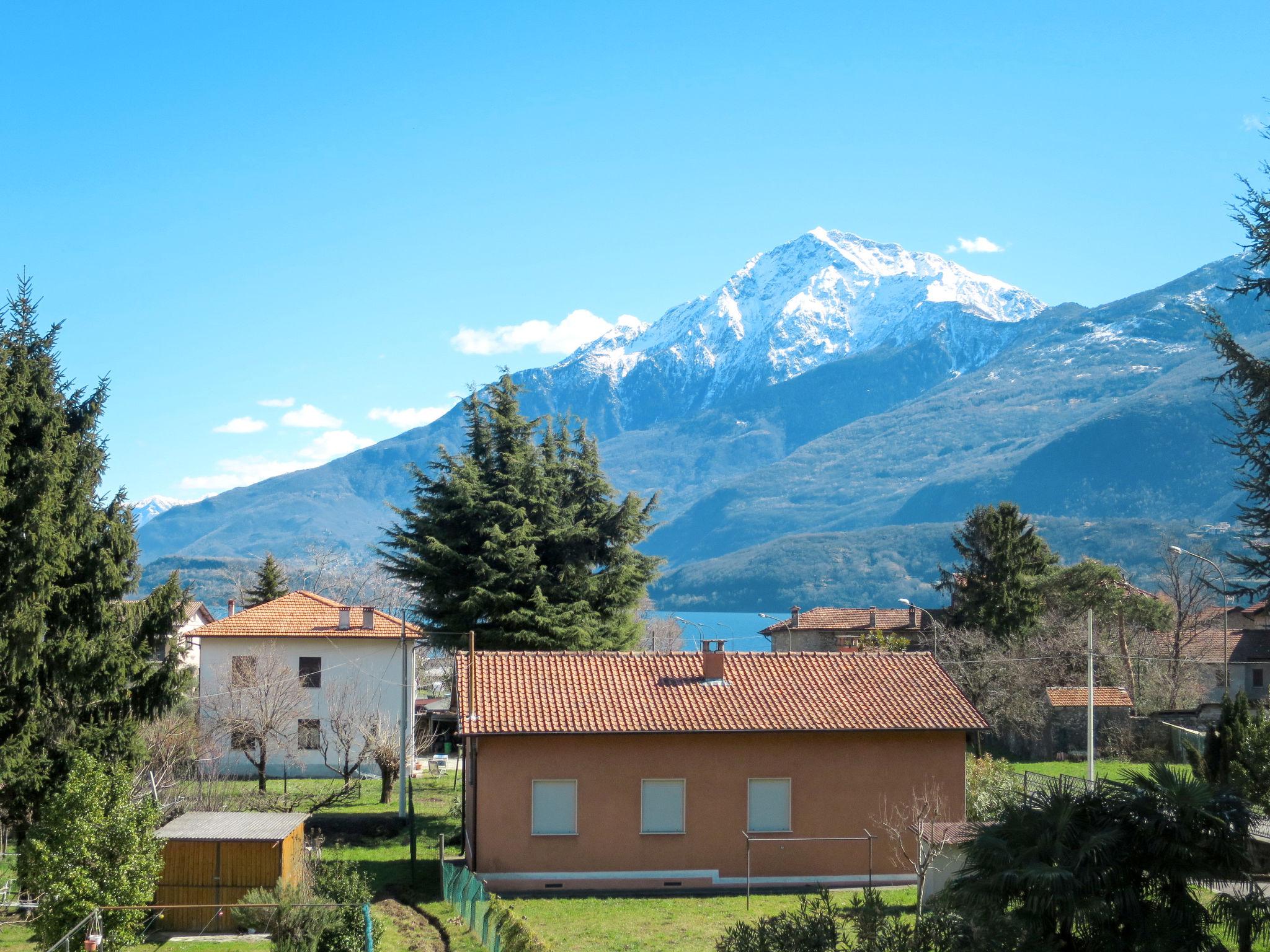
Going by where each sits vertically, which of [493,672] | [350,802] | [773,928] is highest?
[493,672]

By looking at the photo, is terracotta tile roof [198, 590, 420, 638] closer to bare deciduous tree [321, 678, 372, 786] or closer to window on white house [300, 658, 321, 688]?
window on white house [300, 658, 321, 688]

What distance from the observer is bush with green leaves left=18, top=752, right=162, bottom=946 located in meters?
17.7

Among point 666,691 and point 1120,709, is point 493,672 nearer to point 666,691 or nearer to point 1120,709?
point 666,691

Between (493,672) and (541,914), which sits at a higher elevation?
(493,672)

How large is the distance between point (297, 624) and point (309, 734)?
4.68 meters

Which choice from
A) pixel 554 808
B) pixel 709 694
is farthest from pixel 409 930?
pixel 709 694

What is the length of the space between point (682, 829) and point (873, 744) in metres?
4.66

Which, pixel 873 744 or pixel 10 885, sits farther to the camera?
pixel 873 744

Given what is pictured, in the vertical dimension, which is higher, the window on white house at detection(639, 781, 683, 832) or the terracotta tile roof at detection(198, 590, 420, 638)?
the terracotta tile roof at detection(198, 590, 420, 638)

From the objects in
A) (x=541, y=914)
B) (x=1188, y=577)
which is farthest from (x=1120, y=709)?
(x=541, y=914)

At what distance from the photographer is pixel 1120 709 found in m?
48.6

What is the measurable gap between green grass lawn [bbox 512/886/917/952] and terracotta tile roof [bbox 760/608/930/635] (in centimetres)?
5123

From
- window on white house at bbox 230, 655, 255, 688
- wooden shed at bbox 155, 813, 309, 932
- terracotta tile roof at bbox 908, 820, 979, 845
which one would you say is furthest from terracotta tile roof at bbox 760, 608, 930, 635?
wooden shed at bbox 155, 813, 309, 932

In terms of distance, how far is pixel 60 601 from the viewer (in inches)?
849
